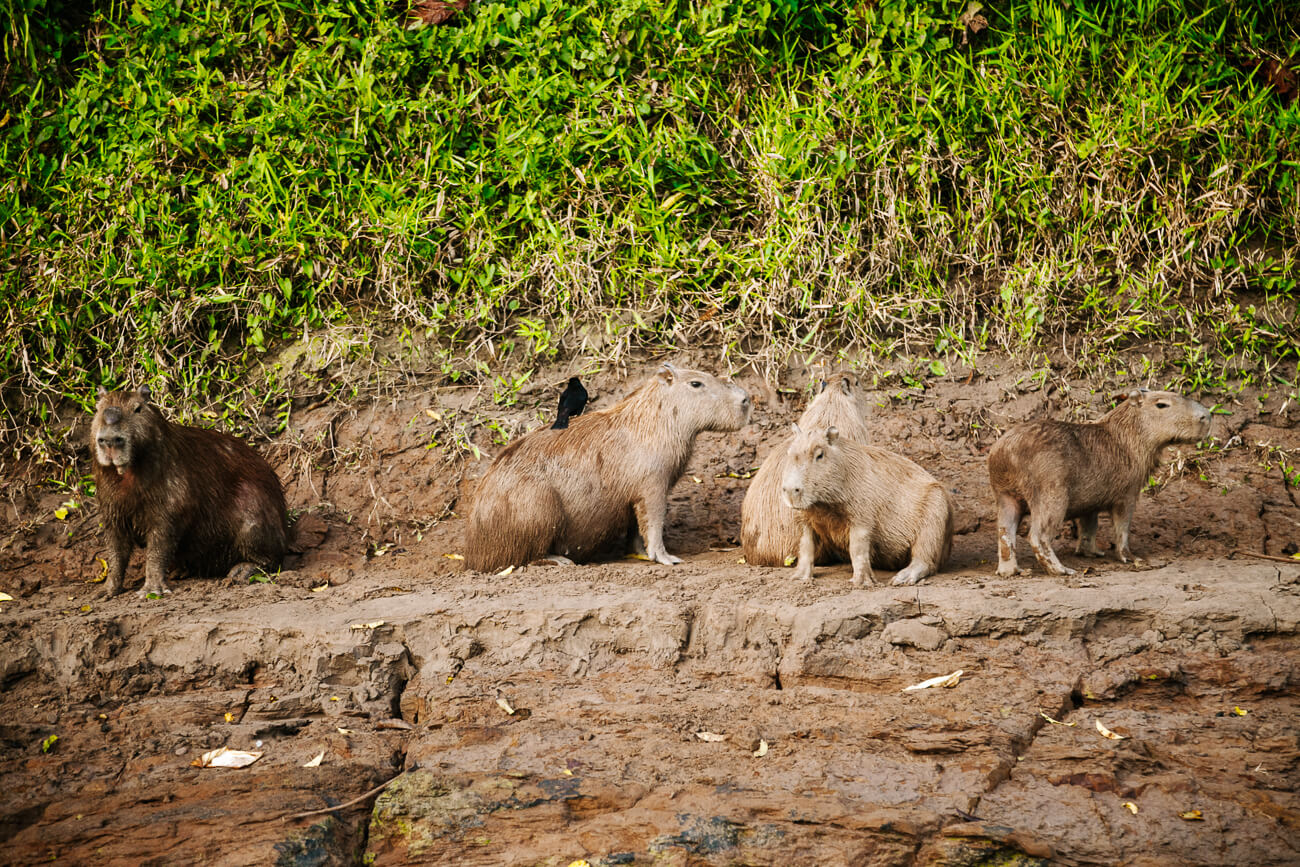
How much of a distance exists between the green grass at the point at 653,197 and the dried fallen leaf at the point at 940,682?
3.16m

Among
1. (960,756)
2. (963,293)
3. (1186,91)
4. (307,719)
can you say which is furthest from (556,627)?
(1186,91)

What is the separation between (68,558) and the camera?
6289mm

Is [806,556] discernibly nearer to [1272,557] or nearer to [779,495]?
[779,495]

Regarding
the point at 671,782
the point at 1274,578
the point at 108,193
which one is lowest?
the point at 671,782

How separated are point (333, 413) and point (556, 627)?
126 inches

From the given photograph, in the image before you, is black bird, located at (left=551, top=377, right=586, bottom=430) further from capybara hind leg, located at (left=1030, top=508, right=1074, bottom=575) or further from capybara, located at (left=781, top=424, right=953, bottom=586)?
capybara hind leg, located at (left=1030, top=508, right=1074, bottom=575)

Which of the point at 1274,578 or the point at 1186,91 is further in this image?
the point at 1186,91

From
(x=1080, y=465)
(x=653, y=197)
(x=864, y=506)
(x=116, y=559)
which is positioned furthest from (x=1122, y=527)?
(x=116, y=559)

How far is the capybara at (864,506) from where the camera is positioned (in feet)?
16.3

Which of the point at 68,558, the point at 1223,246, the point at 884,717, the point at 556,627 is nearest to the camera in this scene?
the point at 884,717

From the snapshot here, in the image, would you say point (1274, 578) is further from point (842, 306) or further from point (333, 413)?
point (333, 413)

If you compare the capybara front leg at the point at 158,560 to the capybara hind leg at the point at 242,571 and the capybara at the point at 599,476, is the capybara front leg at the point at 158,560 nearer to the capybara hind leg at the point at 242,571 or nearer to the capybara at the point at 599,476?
the capybara hind leg at the point at 242,571

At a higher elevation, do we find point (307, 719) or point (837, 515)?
point (837, 515)

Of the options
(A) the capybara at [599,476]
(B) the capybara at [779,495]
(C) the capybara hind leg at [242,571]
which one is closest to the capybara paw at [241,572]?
(C) the capybara hind leg at [242,571]
